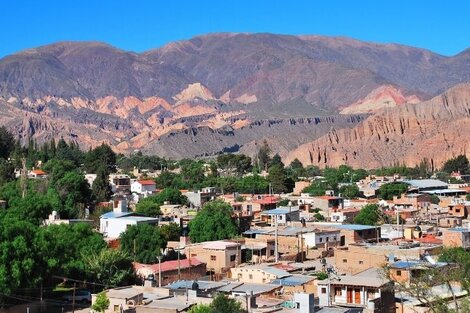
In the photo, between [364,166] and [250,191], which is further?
[364,166]

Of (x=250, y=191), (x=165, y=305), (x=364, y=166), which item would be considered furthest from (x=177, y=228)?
(x=364, y=166)

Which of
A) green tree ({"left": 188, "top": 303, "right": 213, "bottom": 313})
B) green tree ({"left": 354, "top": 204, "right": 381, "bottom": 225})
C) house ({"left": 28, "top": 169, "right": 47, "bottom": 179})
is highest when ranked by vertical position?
house ({"left": 28, "top": 169, "right": 47, "bottom": 179})

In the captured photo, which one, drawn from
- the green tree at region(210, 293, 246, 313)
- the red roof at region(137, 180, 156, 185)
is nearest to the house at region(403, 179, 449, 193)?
the red roof at region(137, 180, 156, 185)

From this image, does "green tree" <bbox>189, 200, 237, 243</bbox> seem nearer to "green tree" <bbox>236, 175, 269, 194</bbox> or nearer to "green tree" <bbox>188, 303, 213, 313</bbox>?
"green tree" <bbox>188, 303, 213, 313</bbox>

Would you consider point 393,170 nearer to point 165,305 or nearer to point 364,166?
point 364,166

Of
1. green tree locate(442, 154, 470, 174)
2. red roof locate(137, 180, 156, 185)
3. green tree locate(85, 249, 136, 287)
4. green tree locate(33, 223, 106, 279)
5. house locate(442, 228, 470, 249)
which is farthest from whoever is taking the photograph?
green tree locate(442, 154, 470, 174)

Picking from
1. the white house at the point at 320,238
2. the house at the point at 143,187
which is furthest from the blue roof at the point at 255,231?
the house at the point at 143,187
